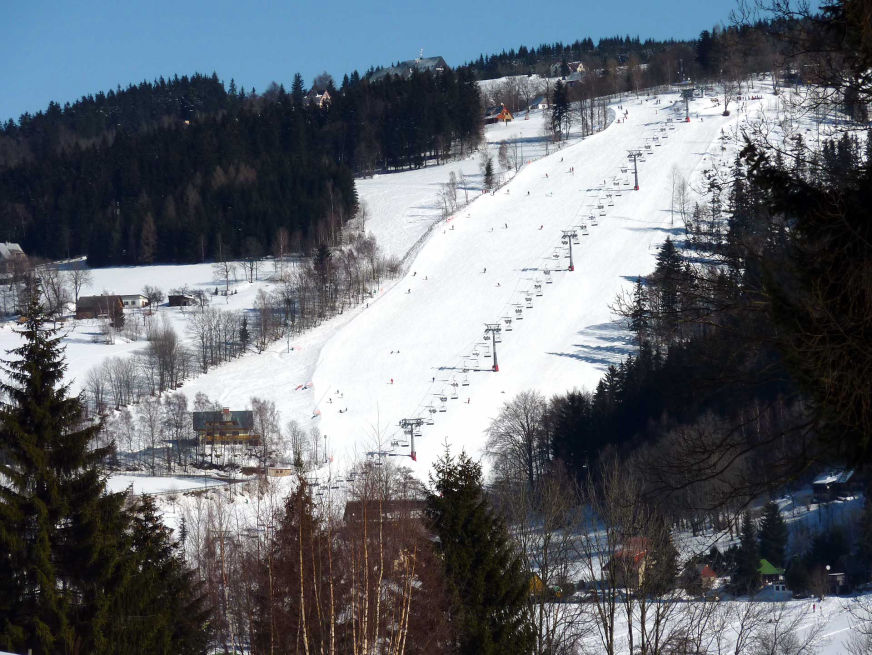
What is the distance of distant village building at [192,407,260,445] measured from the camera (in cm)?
4606

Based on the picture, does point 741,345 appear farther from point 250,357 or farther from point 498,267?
point 498,267

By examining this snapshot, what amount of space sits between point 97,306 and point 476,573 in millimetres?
61255

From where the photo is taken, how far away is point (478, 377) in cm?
4959

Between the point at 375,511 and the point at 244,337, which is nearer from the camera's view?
the point at 375,511

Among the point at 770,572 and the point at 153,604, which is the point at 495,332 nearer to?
the point at 770,572

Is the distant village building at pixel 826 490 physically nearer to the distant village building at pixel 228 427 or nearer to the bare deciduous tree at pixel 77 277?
the distant village building at pixel 228 427

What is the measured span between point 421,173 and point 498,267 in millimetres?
34891

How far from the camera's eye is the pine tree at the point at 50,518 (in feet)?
35.4

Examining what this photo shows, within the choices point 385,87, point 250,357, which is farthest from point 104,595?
point 385,87

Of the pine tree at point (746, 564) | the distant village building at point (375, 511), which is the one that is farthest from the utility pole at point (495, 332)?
the distant village building at point (375, 511)

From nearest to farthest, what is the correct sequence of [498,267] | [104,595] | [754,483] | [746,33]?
[754,483]
[746,33]
[104,595]
[498,267]

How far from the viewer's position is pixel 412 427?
42.0m

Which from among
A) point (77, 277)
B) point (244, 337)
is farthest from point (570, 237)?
point (77, 277)

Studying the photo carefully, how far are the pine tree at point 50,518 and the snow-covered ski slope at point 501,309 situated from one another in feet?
95.3
